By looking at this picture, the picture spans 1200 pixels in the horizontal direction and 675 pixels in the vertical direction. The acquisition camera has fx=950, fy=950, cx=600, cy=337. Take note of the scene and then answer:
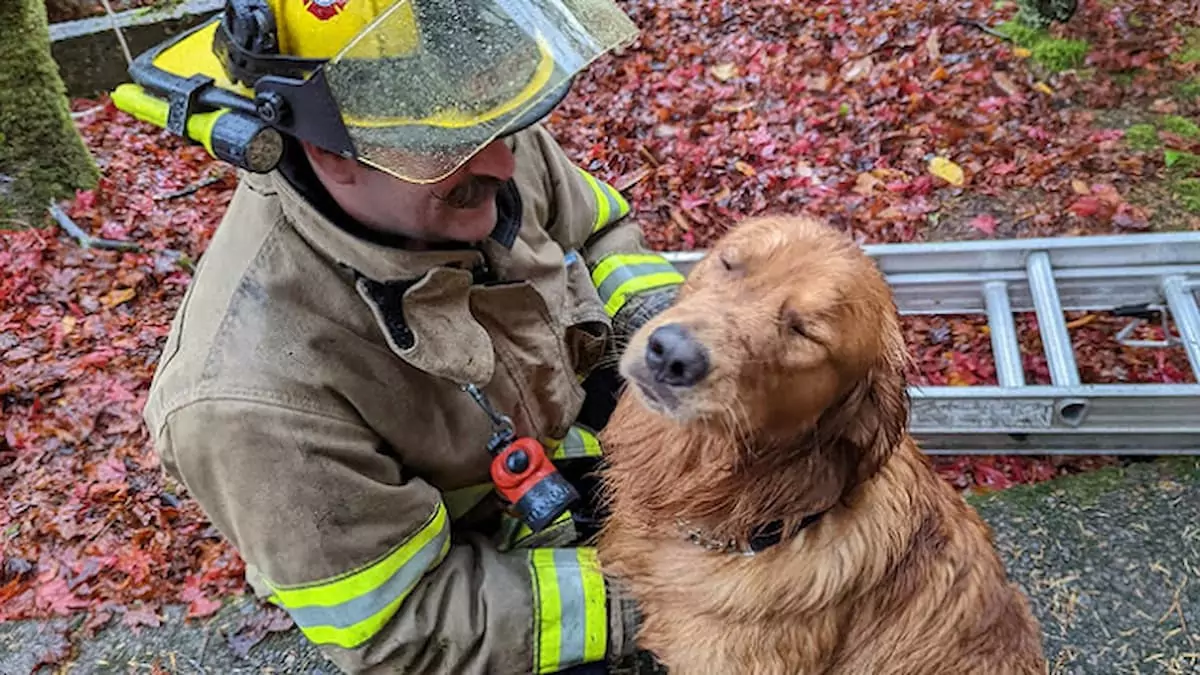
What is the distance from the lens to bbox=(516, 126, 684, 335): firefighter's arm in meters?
3.66

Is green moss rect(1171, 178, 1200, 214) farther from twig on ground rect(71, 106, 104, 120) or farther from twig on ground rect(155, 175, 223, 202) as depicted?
twig on ground rect(71, 106, 104, 120)

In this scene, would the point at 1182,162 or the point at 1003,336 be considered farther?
the point at 1182,162

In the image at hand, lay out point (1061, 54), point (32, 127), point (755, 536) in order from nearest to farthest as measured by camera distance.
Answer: point (755, 536)
point (32, 127)
point (1061, 54)

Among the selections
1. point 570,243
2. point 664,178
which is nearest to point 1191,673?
point 570,243

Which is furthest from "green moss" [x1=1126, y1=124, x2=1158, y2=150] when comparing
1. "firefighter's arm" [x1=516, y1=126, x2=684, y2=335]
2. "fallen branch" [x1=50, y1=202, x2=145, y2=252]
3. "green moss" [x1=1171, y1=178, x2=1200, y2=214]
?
"fallen branch" [x1=50, y1=202, x2=145, y2=252]

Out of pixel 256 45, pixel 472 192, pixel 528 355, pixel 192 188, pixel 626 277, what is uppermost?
pixel 256 45

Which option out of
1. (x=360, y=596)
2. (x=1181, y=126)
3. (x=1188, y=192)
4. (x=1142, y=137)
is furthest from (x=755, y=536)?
(x=1181, y=126)

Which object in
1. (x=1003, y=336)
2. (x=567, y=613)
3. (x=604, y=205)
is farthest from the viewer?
(x=1003, y=336)

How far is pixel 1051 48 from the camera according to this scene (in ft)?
21.1

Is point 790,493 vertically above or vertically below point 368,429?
below

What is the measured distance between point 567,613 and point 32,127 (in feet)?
16.6

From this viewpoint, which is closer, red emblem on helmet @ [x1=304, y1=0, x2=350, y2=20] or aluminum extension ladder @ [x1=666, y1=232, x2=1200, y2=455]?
red emblem on helmet @ [x1=304, y1=0, x2=350, y2=20]

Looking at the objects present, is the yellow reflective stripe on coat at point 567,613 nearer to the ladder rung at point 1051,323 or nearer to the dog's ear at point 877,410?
the dog's ear at point 877,410

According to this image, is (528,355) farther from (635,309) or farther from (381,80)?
(381,80)
